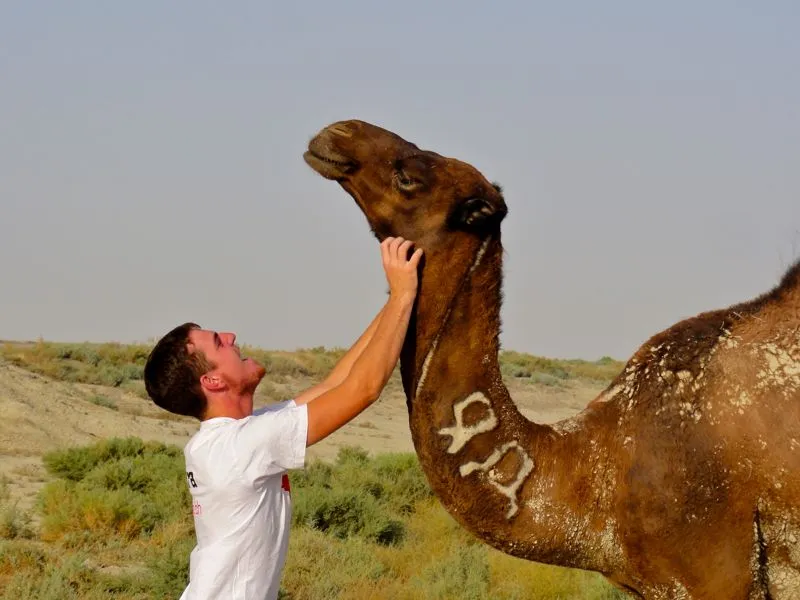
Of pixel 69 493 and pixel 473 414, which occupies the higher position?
pixel 473 414

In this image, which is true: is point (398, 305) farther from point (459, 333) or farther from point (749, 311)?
point (749, 311)

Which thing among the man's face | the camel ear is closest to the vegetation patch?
the man's face

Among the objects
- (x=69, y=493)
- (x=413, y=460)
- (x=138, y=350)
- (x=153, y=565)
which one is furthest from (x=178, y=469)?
(x=138, y=350)

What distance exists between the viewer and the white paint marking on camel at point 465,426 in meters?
4.48

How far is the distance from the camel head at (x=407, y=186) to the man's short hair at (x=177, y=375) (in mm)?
999

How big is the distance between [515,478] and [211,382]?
123 centimetres

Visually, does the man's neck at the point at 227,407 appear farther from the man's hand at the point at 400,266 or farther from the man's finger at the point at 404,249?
the man's finger at the point at 404,249

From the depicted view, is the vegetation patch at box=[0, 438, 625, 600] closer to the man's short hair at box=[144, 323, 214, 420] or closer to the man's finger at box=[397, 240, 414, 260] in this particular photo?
the man's short hair at box=[144, 323, 214, 420]

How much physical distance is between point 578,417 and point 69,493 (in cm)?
797

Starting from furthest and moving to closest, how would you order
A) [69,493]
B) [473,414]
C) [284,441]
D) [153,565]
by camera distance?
[69,493]
[153,565]
[473,414]
[284,441]

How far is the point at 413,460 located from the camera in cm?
1507

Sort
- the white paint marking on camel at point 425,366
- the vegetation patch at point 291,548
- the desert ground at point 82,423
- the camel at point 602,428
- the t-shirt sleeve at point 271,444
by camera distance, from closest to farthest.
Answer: the t-shirt sleeve at point 271,444, the camel at point 602,428, the white paint marking on camel at point 425,366, the vegetation patch at point 291,548, the desert ground at point 82,423

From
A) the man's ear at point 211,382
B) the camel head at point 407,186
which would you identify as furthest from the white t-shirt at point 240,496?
the camel head at point 407,186

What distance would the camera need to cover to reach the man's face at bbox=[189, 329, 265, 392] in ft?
13.6
